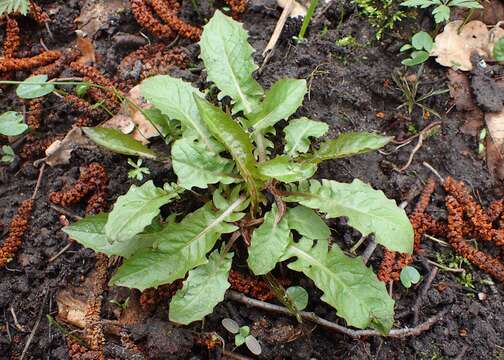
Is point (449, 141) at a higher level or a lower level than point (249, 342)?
higher

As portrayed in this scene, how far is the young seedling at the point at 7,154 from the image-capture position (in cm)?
257

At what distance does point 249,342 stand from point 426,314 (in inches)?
32.8

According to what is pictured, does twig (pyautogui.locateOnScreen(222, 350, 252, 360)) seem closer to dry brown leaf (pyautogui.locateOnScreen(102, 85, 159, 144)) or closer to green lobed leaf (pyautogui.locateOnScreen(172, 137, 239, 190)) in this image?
green lobed leaf (pyautogui.locateOnScreen(172, 137, 239, 190))

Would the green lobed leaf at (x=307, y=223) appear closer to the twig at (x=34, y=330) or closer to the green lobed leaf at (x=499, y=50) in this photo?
the twig at (x=34, y=330)

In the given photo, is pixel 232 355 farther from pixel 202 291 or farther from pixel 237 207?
pixel 237 207

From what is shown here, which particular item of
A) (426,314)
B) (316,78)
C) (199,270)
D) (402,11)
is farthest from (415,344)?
(402,11)

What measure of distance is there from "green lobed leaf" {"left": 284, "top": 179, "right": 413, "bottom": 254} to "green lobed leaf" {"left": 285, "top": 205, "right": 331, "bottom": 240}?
0.15 ft

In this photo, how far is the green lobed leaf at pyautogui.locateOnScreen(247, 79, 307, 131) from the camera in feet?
7.28

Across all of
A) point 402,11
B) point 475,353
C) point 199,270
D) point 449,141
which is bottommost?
point 475,353

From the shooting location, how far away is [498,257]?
2.33m

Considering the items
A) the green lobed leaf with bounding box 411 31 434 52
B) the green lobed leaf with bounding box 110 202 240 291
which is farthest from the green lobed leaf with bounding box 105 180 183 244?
the green lobed leaf with bounding box 411 31 434 52

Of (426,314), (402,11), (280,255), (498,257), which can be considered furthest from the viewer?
(402,11)

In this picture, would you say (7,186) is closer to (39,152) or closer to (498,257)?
(39,152)

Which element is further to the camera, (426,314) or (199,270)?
(426,314)
